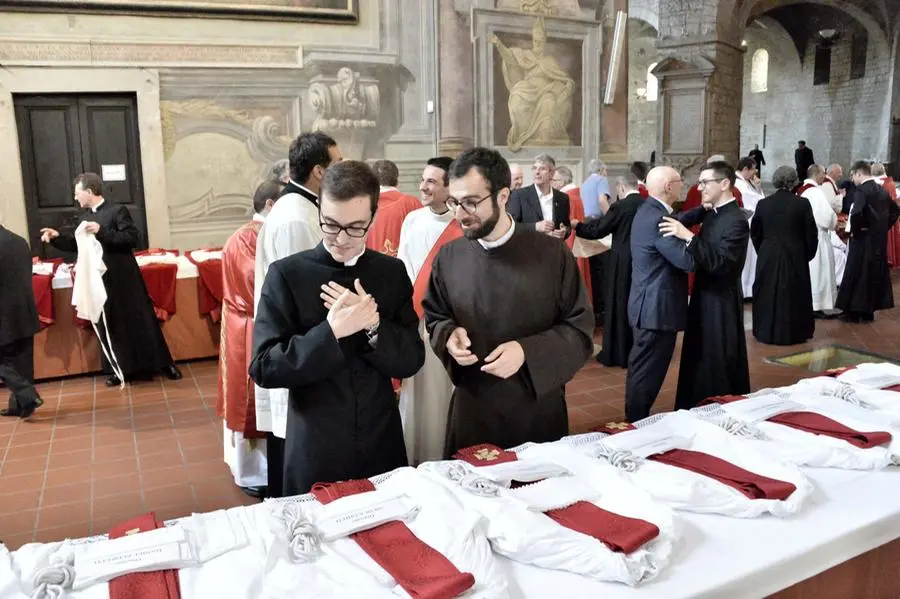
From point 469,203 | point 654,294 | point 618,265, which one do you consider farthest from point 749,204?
point 469,203

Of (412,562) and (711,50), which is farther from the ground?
(711,50)

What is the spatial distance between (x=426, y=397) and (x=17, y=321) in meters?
3.22

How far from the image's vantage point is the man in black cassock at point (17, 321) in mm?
5129

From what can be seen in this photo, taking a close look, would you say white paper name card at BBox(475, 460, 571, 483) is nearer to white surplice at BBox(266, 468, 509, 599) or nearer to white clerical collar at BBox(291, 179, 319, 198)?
white surplice at BBox(266, 468, 509, 599)

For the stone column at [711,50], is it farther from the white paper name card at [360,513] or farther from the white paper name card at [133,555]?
the white paper name card at [133,555]

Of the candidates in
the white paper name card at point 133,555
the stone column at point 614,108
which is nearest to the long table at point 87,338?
the white paper name card at point 133,555

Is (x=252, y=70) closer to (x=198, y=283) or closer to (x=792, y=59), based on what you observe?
(x=198, y=283)

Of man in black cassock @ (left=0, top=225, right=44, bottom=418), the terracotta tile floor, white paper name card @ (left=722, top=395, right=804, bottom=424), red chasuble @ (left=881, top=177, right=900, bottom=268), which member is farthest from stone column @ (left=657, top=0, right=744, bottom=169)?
white paper name card @ (left=722, top=395, right=804, bottom=424)

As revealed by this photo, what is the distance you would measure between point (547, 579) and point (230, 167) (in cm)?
801

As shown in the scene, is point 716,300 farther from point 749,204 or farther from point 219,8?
point 219,8

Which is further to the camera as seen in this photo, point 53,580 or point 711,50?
point 711,50

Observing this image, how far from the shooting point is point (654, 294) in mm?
4484

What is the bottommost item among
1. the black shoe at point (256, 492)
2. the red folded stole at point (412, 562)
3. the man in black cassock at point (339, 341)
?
the black shoe at point (256, 492)

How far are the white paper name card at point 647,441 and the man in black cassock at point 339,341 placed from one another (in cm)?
65
